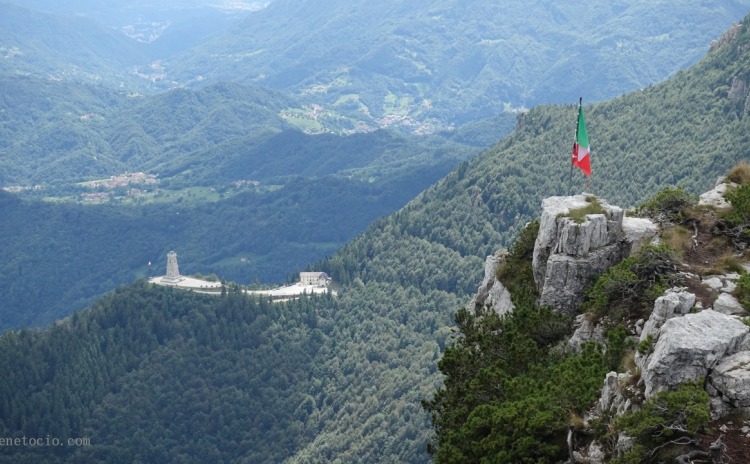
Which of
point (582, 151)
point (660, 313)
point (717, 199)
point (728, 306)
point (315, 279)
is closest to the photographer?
point (660, 313)

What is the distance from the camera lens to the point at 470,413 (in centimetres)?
3372

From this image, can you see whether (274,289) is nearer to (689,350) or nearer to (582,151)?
(582,151)

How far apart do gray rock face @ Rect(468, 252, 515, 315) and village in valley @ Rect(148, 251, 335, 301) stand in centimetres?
10365

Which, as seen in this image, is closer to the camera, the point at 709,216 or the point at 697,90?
the point at 709,216

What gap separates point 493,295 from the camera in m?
44.7

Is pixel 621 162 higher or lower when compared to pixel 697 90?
lower

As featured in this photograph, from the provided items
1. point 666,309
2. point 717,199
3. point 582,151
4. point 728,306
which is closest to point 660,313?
point 666,309

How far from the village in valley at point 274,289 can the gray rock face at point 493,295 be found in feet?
340

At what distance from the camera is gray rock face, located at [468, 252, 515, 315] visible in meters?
42.7

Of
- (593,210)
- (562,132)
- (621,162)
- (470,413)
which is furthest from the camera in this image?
(562,132)

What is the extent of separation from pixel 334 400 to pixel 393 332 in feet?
45.5

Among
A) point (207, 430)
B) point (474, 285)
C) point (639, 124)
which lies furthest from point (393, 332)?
point (639, 124)

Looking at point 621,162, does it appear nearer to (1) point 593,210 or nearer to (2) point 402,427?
(2) point 402,427

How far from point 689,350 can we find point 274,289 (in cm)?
13172
